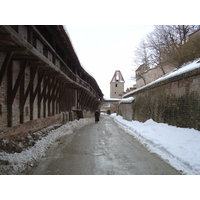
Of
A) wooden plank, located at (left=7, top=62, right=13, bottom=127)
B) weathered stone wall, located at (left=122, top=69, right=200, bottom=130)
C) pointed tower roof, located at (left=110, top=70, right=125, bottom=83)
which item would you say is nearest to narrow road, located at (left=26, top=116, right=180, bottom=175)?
wooden plank, located at (left=7, top=62, right=13, bottom=127)

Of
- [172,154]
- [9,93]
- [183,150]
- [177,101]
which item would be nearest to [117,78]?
[177,101]

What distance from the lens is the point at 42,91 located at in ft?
27.6

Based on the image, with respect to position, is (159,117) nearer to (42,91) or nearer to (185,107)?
(185,107)

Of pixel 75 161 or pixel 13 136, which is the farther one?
pixel 13 136

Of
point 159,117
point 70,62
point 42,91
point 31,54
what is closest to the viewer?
point 31,54

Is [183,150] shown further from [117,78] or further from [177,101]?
[117,78]

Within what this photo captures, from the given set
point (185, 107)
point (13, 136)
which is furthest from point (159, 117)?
point (13, 136)

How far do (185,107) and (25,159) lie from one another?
6709mm

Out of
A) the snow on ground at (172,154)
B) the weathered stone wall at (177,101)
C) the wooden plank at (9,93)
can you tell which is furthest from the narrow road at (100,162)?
the weathered stone wall at (177,101)

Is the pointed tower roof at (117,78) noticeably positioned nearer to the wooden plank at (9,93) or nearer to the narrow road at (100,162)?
the narrow road at (100,162)

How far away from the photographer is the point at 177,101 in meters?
8.30

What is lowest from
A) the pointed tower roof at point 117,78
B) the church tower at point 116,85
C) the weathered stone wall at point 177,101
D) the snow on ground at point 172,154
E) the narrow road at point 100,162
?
the narrow road at point 100,162

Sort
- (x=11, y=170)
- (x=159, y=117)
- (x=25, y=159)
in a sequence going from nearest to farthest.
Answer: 1. (x=11, y=170)
2. (x=25, y=159)
3. (x=159, y=117)

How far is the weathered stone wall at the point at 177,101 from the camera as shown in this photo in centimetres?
684
